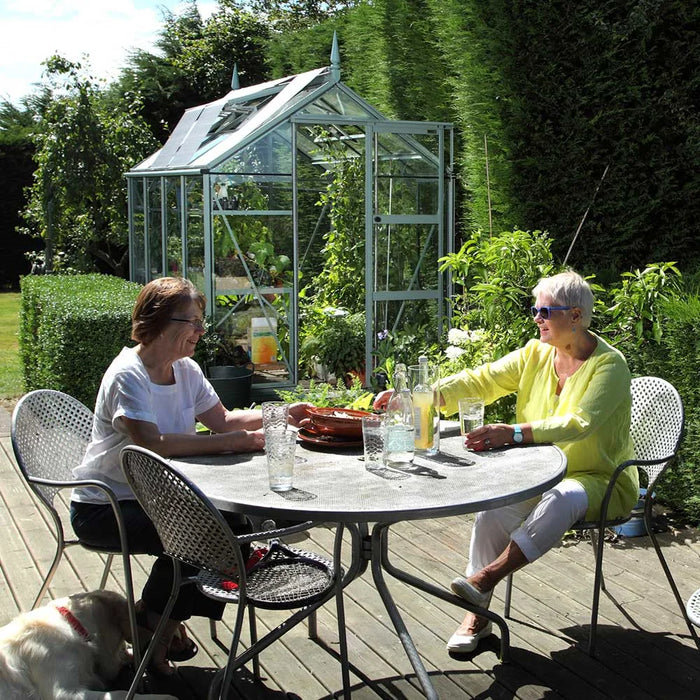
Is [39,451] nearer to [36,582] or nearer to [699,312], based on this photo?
[36,582]

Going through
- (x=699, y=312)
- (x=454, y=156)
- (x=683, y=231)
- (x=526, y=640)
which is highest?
(x=454, y=156)

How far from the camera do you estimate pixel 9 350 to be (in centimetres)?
1110

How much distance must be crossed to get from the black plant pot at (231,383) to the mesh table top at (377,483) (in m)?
3.85

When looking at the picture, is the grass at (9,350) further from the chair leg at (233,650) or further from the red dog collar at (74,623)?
the chair leg at (233,650)

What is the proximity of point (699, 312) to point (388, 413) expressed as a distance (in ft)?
6.46

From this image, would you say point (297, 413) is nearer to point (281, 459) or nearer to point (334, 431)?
point (334, 431)

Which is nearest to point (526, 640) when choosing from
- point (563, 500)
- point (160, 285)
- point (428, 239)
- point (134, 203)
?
point (563, 500)

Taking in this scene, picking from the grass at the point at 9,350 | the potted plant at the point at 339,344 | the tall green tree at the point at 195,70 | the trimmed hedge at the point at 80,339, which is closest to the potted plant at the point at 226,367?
the potted plant at the point at 339,344

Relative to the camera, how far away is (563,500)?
9.94 feet

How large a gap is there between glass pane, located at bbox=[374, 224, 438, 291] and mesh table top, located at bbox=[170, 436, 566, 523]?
170 inches

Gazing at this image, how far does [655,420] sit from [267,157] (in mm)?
4781

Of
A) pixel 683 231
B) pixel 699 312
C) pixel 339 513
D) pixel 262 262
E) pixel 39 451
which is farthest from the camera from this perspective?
pixel 262 262

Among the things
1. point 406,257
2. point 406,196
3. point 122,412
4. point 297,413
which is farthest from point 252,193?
point 122,412

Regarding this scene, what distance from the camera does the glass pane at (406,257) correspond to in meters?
7.32
